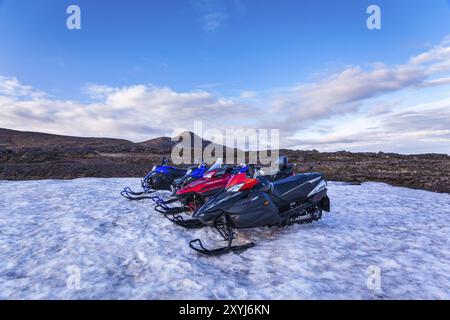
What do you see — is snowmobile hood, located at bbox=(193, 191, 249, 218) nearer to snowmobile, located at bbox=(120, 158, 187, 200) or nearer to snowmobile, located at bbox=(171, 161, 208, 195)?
snowmobile, located at bbox=(171, 161, 208, 195)

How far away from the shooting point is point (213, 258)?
525cm

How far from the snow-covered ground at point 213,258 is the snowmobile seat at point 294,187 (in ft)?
2.72

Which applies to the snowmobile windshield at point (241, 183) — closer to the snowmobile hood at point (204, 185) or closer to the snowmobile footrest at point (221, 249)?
the snowmobile footrest at point (221, 249)

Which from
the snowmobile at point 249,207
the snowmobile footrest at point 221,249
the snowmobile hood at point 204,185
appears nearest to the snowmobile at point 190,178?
the snowmobile hood at point 204,185

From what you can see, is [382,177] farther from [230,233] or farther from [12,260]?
[12,260]

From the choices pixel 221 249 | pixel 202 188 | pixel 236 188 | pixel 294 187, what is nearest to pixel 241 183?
pixel 236 188

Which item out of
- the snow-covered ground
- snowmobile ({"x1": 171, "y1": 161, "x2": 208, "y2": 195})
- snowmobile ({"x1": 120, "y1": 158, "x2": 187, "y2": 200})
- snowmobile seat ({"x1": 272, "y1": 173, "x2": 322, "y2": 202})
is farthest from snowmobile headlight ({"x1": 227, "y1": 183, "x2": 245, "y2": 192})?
snowmobile ({"x1": 120, "y1": 158, "x2": 187, "y2": 200})

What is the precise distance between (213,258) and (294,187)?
280 centimetres

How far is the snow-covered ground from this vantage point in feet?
13.4

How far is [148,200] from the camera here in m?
10.9

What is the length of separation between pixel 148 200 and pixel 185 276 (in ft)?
22.5

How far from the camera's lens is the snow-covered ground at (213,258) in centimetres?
407

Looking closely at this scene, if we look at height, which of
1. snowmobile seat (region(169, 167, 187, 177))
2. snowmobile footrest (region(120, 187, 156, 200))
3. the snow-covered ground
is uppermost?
snowmobile seat (region(169, 167, 187, 177))
